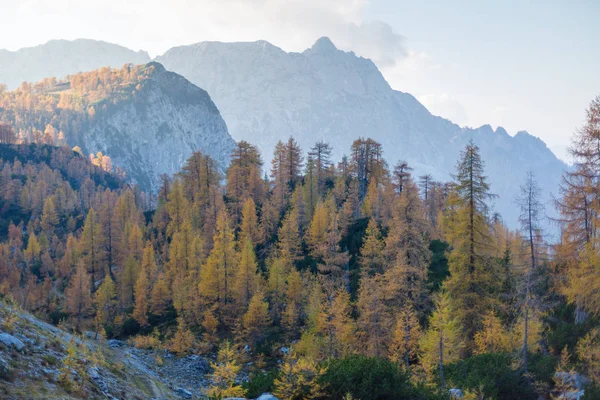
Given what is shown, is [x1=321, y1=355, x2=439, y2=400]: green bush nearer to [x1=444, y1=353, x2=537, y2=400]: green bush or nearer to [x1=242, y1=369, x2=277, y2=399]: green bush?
[x1=242, y1=369, x2=277, y2=399]: green bush

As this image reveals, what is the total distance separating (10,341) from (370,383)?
Answer: 37.6 ft

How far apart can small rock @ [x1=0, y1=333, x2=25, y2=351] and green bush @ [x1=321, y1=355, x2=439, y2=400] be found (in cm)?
974

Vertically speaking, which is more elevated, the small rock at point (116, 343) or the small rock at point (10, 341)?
the small rock at point (10, 341)

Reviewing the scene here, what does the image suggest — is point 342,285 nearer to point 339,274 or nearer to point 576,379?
point 339,274

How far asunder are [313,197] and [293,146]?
10.8m

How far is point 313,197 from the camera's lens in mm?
56000

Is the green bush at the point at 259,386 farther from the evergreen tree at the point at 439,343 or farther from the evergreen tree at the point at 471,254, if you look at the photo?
the evergreen tree at the point at 471,254

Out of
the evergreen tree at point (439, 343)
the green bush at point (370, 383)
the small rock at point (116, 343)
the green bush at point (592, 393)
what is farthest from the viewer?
the small rock at point (116, 343)

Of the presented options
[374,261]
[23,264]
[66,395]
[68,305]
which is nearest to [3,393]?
[66,395]

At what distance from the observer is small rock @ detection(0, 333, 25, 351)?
10810 mm

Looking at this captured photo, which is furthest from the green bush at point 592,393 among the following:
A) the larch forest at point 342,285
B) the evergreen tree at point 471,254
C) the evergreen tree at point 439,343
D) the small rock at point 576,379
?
the evergreen tree at point 471,254

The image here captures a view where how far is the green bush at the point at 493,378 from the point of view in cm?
1692

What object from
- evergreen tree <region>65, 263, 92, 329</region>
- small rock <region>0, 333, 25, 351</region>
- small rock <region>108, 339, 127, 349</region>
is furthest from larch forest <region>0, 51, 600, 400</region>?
small rock <region>0, 333, 25, 351</region>

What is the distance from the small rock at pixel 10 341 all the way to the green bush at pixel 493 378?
55.1 ft
